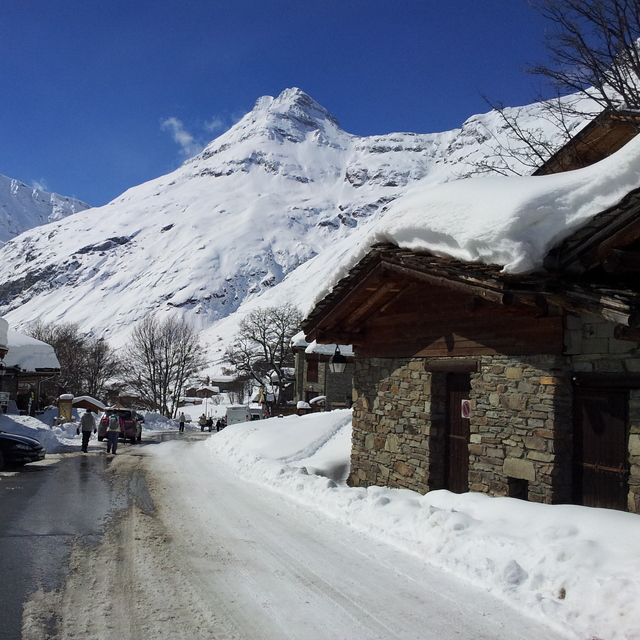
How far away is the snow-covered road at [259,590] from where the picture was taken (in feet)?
13.9

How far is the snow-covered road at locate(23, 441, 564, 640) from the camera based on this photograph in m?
4.22

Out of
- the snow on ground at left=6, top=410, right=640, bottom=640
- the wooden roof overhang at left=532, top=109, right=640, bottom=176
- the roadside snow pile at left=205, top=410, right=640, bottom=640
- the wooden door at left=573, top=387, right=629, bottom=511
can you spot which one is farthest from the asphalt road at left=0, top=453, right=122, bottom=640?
the wooden roof overhang at left=532, top=109, right=640, bottom=176

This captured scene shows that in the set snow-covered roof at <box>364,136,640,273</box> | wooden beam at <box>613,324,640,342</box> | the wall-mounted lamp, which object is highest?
snow-covered roof at <box>364,136,640,273</box>

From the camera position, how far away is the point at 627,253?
5773mm

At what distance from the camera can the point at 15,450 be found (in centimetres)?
1355

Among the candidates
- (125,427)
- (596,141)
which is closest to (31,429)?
(125,427)

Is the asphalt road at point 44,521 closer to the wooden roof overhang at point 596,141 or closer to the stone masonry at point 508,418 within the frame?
the stone masonry at point 508,418

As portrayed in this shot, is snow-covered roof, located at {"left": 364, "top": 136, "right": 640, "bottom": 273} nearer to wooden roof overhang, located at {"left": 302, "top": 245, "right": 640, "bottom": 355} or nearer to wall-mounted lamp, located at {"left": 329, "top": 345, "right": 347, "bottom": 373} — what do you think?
wooden roof overhang, located at {"left": 302, "top": 245, "right": 640, "bottom": 355}

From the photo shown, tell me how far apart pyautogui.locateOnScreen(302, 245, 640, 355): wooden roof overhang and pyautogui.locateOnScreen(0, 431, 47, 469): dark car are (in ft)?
26.9

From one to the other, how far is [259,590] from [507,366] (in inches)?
181

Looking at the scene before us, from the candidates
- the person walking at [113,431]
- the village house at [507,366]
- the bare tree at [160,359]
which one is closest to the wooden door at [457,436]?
the village house at [507,366]

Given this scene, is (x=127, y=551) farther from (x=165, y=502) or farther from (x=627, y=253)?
(x=627, y=253)

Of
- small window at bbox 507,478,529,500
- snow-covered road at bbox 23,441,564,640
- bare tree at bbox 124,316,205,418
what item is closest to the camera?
snow-covered road at bbox 23,441,564,640

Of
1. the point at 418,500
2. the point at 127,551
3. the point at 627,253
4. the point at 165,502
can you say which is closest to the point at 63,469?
the point at 165,502
